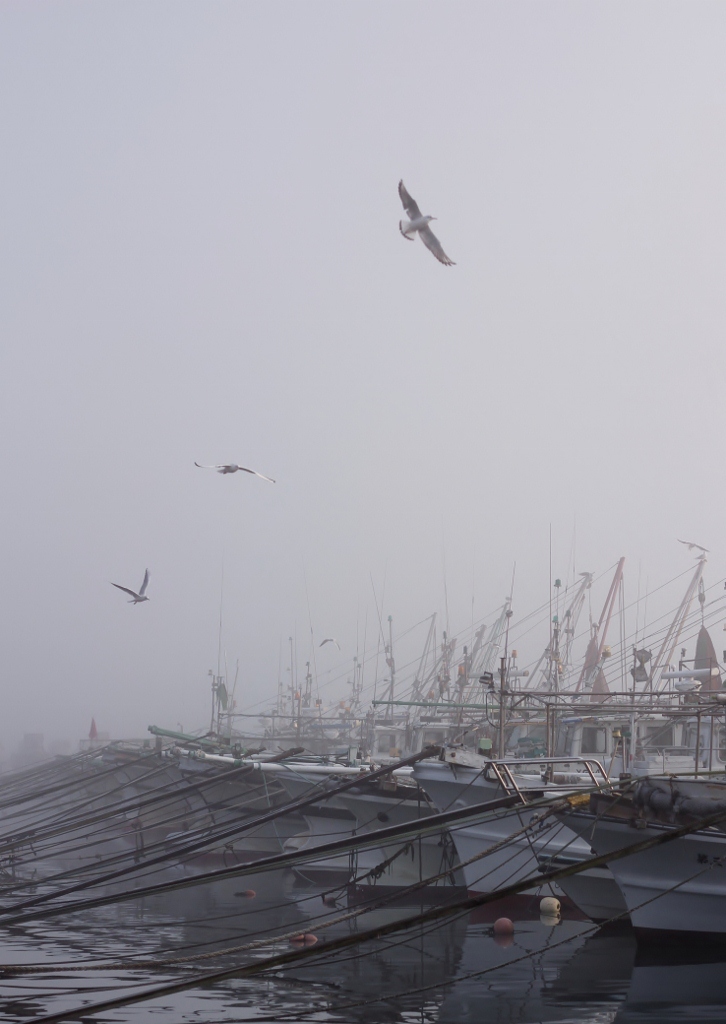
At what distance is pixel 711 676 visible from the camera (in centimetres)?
2338

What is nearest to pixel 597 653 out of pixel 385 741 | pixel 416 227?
pixel 385 741

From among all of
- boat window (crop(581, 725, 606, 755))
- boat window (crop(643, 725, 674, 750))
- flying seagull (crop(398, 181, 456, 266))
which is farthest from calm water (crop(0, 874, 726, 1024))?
flying seagull (crop(398, 181, 456, 266))

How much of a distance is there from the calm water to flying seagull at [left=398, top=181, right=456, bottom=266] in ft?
38.4

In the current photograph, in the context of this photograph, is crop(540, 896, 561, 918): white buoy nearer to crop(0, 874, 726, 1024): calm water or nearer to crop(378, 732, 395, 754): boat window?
crop(0, 874, 726, 1024): calm water

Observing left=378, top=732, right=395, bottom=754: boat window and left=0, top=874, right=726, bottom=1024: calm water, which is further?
left=378, top=732, right=395, bottom=754: boat window

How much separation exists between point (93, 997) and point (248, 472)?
17492 millimetres

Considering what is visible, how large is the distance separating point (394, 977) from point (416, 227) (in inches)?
505

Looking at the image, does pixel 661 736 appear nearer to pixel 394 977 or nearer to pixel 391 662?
pixel 394 977

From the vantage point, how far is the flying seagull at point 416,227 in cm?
1959

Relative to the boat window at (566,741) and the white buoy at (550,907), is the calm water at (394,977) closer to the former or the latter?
the white buoy at (550,907)

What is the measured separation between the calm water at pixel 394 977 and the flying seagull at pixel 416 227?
11.7 metres

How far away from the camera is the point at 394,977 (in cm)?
1498

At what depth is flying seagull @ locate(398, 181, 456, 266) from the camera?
19.6 meters

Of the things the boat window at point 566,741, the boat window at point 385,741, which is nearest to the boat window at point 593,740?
the boat window at point 566,741
